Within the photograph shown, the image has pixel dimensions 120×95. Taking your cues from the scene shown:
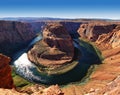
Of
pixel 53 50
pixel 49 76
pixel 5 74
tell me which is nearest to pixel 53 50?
pixel 53 50

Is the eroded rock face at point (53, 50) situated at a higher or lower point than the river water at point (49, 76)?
higher

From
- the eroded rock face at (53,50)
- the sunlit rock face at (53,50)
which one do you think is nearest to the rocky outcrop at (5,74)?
the sunlit rock face at (53,50)

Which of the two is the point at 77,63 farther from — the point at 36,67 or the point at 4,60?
the point at 4,60

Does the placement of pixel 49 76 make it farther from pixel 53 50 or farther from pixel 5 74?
pixel 5 74

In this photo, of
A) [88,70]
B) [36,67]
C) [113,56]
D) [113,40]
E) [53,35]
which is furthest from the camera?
[113,40]

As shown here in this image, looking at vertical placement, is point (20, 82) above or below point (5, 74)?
below

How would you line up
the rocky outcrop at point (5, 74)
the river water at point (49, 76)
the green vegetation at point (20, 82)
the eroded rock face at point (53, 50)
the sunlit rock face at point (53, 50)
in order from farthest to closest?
the eroded rock face at point (53, 50), the sunlit rock face at point (53, 50), the river water at point (49, 76), the green vegetation at point (20, 82), the rocky outcrop at point (5, 74)

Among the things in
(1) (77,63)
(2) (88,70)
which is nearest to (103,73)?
(2) (88,70)

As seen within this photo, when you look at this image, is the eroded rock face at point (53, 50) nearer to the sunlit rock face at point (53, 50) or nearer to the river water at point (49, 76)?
the sunlit rock face at point (53, 50)
